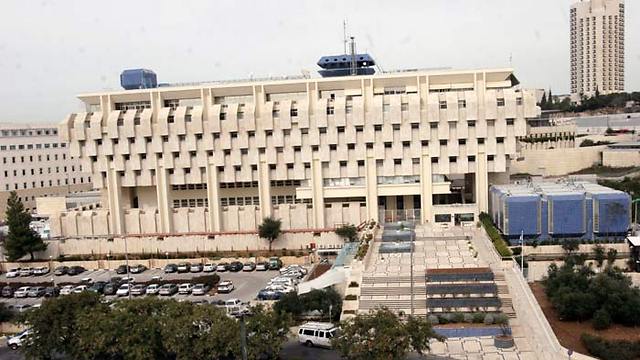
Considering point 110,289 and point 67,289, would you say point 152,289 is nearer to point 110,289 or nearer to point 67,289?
point 110,289

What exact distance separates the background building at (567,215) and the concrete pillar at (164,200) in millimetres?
21683

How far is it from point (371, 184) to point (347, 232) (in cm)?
421

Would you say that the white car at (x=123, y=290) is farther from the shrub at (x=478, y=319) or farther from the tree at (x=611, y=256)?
the tree at (x=611, y=256)

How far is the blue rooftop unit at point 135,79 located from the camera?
43.6 m

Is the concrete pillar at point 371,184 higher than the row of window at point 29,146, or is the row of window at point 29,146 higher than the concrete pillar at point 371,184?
the row of window at point 29,146

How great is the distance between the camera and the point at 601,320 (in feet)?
65.6

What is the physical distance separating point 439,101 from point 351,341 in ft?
76.0

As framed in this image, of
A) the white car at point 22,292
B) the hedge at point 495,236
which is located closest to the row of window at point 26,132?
the white car at point 22,292

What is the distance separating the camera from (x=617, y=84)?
109750mm

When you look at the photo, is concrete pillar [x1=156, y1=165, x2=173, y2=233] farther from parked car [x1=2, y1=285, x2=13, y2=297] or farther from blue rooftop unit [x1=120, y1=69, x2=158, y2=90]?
parked car [x1=2, y1=285, x2=13, y2=297]

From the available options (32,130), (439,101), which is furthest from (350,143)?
(32,130)

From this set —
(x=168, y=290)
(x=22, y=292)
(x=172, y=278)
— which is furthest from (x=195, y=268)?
(x=22, y=292)

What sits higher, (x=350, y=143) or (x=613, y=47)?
(x=613, y=47)

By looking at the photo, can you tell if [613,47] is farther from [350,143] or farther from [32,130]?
[32,130]
